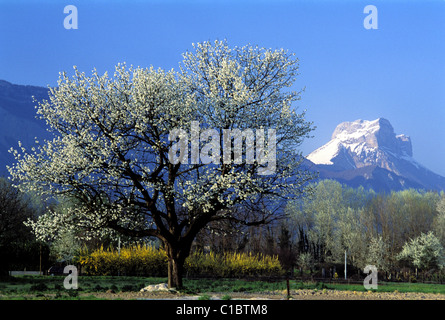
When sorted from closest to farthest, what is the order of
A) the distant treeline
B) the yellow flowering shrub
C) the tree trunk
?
the tree trunk, the yellow flowering shrub, the distant treeline

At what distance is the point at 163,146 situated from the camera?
78.8ft

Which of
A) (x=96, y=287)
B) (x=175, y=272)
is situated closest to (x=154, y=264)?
(x=96, y=287)

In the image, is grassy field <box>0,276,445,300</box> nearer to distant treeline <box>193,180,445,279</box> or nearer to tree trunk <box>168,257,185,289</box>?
tree trunk <box>168,257,185,289</box>

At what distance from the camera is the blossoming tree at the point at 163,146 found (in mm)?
23203

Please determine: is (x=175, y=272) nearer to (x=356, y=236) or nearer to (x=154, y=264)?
(x=154, y=264)

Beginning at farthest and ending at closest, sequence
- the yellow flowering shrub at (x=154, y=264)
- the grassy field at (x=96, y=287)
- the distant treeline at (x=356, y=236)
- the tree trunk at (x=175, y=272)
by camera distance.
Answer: the distant treeline at (x=356, y=236), the yellow flowering shrub at (x=154, y=264), the tree trunk at (x=175, y=272), the grassy field at (x=96, y=287)

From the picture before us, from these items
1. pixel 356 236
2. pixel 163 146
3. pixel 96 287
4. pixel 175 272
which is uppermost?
pixel 163 146

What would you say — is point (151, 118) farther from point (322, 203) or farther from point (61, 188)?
point (322, 203)

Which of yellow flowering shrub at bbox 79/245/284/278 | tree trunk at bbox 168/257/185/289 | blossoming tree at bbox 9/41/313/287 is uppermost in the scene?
blossoming tree at bbox 9/41/313/287

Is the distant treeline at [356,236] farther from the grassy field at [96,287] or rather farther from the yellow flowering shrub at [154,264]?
the grassy field at [96,287]

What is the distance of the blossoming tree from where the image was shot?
2320cm

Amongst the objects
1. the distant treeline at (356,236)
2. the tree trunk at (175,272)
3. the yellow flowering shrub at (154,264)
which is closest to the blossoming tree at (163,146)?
the tree trunk at (175,272)

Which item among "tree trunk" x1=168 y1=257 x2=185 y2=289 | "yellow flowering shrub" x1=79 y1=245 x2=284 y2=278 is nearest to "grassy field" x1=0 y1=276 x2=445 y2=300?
"tree trunk" x1=168 y1=257 x2=185 y2=289
